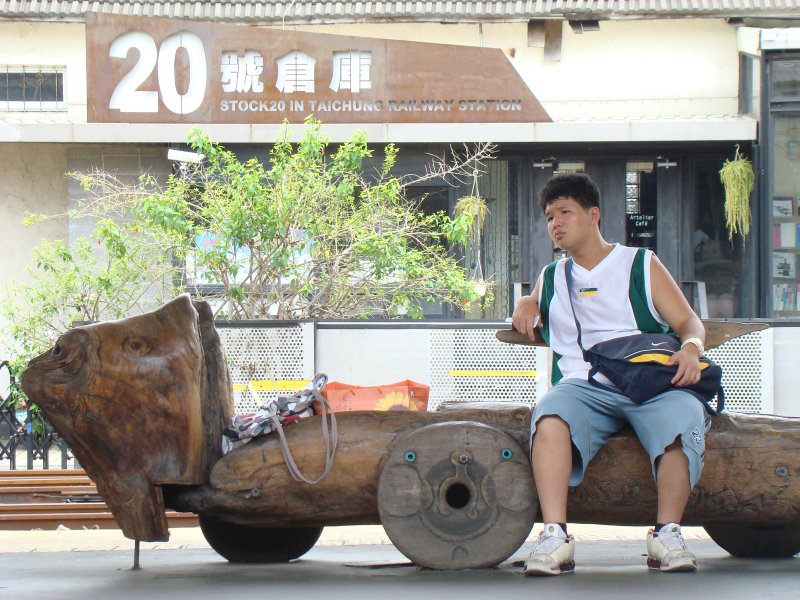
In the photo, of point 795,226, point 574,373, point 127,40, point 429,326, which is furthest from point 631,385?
point 127,40

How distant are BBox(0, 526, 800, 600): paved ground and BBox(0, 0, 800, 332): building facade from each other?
27.1 ft

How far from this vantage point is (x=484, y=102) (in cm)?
1325

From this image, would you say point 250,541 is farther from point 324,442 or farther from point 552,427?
point 552,427

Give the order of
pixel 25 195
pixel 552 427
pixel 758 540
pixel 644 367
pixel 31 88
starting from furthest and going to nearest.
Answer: pixel 25 195 → pixel 31 88 → pixel 758 540 → pixel 644 367 → pixel 552 427

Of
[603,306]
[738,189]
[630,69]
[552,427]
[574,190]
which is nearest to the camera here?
[552,427]

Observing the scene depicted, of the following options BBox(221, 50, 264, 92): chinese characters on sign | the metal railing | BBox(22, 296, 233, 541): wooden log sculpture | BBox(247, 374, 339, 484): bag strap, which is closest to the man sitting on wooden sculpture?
BBox(247, 374, 339, 484): bag strap

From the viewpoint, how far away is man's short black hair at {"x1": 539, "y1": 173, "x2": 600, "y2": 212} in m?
4.29

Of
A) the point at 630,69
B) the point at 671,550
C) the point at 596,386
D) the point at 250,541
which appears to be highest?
the point at 630,69

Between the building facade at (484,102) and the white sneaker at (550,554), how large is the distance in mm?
9543

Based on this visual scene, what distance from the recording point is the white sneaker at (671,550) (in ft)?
12.3

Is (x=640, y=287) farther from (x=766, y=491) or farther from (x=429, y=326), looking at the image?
(x=429, y=326)

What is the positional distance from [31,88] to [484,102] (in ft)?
20.5

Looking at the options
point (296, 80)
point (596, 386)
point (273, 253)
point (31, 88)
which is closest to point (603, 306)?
point (596, 386)

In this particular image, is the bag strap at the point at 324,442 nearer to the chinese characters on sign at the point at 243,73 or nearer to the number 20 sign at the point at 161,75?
the chinese characters on sign at the point at 243,73
